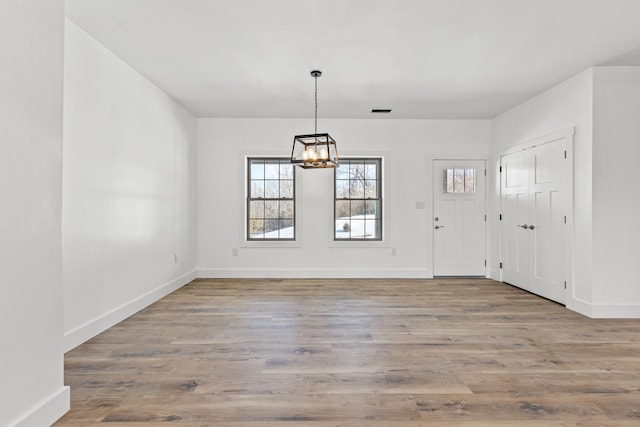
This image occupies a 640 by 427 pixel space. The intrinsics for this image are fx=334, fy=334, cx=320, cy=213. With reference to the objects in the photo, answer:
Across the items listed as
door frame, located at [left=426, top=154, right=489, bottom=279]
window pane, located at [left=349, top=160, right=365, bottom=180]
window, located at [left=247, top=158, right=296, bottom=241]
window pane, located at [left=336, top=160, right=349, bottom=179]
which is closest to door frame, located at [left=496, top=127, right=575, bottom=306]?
door frame, located at [left=426, top=154, right=489, bottom=279]

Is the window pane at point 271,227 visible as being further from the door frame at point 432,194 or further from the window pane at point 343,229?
the door frame at point 432,194

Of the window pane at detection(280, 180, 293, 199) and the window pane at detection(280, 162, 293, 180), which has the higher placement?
the window pane at detection(280, 162, 293, 180)

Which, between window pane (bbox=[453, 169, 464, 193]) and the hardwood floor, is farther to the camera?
window pane (bbox=[453, 169, 464, 193])

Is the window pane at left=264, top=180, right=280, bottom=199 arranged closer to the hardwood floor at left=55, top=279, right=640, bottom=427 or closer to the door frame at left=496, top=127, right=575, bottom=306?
the hardwood floor at left=55, top=279, right=640, bottom=427

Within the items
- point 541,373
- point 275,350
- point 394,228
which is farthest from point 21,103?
point 394,228

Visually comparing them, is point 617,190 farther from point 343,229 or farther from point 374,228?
point 343,229

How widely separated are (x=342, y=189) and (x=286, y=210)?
1.07 meters

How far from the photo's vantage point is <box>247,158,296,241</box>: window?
5.95 meters

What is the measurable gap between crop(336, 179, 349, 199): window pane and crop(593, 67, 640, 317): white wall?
3418 millimetres

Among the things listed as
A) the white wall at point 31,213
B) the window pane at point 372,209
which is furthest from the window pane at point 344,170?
the white wall at point 31,213

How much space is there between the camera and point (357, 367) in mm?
2439

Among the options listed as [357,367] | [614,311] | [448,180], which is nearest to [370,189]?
[448,180]

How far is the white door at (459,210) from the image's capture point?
5859 millimetres

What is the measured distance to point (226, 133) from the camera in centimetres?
582
